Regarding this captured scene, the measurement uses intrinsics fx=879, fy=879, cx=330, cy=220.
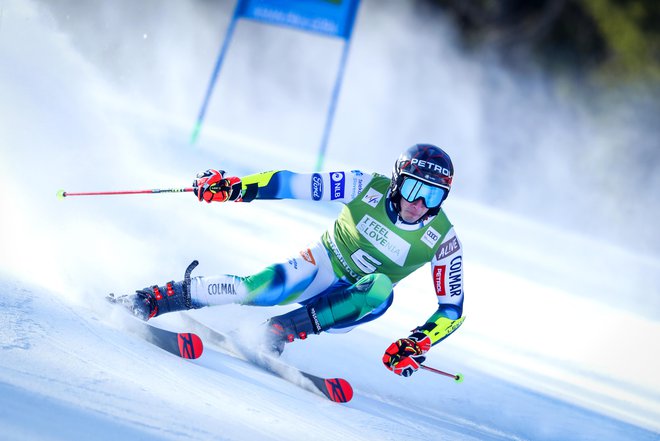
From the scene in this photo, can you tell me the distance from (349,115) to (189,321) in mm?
23387

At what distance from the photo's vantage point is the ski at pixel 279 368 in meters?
3.65

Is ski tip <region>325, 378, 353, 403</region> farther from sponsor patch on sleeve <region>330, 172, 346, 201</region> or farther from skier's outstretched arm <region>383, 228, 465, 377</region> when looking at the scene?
sponsor patch on sleeve <region>330, 172, 346, 201</region>

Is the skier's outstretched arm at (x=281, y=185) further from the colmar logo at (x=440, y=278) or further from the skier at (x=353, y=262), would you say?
the colmar logo at (x=440, y=278)

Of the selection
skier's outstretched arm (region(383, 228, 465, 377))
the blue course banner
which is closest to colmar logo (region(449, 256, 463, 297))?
skier's outstretched arm (region(383, 228, 465, 377))

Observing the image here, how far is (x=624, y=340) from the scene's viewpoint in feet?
24.9

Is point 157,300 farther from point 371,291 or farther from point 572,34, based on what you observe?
point 572,34

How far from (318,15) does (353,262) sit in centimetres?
764

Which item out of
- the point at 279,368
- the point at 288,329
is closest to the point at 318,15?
the point at 288,329

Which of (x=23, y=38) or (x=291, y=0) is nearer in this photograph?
(x=23, y=38)

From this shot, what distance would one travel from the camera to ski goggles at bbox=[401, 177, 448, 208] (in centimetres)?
390

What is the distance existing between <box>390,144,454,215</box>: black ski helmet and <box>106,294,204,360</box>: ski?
113 centimetres

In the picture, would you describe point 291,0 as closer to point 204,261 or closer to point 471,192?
point 204,261

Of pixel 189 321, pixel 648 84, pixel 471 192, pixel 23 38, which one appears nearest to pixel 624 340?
pixel 189 321

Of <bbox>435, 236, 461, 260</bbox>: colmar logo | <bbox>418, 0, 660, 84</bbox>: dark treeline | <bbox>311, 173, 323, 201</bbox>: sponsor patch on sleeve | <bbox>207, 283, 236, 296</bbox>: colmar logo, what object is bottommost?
<bbox>207, 283, 236, 296</bbox>: colmar logo
